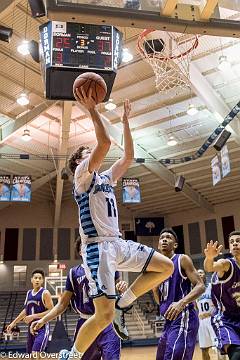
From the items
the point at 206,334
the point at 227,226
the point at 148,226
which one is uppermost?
the point at 148,226

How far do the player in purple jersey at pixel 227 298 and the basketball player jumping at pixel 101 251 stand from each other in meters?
1.00

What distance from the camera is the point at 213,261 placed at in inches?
172

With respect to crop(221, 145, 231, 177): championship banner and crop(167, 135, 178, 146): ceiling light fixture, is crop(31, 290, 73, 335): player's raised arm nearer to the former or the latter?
crop(221, 145, 231, 177): championship banner

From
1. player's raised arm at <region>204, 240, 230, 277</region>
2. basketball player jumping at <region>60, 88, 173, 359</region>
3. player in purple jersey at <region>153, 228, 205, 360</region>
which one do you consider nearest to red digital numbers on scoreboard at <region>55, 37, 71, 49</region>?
player in purple jersey at <region>153, 228, 205, 360</region>

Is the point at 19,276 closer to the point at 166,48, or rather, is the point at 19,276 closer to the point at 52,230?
the point at 52,230

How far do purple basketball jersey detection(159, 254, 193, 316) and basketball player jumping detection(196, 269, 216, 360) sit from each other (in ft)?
15.2

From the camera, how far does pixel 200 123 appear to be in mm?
15469

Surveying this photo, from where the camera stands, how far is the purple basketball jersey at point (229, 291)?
4477 mm

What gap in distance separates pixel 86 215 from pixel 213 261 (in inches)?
64.3

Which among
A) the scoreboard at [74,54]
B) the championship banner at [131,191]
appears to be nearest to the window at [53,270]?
the championship banner at [131,191]

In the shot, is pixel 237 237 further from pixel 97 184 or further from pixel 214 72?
pixel 214 72

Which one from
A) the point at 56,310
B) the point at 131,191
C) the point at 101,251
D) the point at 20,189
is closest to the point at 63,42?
the point at 56,310

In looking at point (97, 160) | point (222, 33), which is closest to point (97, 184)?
point (97, 160)

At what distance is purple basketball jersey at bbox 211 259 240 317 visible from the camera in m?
4.48
